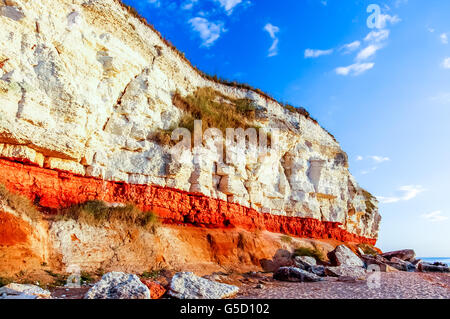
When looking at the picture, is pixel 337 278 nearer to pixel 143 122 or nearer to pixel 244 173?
pixel 244 173

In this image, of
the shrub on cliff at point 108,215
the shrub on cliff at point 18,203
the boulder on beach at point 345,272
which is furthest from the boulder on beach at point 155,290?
the boulder on beach at point 345,272

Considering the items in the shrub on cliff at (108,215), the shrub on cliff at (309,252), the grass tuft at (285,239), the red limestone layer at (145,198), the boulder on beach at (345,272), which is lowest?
A: the boulder on beach at (345,272)

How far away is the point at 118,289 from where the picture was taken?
18.3 feet

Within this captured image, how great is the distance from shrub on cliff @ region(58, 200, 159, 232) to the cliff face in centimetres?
43

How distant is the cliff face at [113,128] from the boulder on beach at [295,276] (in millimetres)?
3583

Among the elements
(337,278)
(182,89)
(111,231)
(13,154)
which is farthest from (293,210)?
(13,154)

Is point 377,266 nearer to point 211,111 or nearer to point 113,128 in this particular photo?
point 211,111

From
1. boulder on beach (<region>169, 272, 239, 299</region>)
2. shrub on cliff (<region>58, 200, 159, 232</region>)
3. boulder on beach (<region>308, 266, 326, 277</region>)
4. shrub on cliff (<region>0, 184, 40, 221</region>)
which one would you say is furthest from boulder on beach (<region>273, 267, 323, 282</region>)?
shrub on cliff (<region>0, 184, 40, 221</region>)

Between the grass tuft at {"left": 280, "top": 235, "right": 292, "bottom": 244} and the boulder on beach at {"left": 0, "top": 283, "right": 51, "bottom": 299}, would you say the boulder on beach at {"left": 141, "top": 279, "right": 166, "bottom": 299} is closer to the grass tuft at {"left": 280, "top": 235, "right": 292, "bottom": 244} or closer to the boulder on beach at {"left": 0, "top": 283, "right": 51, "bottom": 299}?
the boulder on beach at {"left": 0, "top": 283, "right": 51, "bottom": 299}

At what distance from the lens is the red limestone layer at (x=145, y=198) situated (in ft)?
26.6

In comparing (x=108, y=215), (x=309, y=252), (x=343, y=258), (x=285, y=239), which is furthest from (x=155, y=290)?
(x=343, y=258)

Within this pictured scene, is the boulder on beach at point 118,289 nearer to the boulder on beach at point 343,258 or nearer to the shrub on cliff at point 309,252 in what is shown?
the shrub on cliff at point 309,252

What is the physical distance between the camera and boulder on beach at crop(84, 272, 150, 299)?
546 centimetres

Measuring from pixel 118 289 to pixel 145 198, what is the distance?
5.30m
